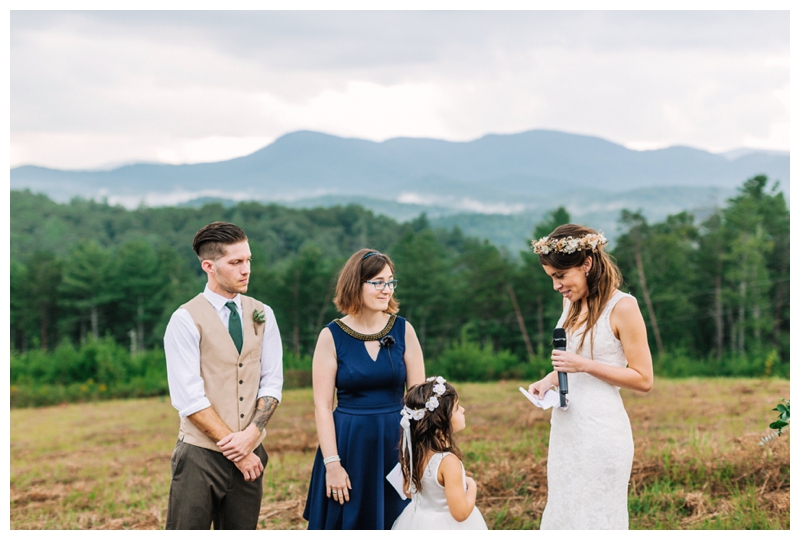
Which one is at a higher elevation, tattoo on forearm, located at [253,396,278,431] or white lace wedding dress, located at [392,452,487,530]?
tattoo on forearm, located at [253,396,278,431]

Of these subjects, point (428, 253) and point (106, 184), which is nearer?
point (428, 253)

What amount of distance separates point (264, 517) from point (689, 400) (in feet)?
33.2

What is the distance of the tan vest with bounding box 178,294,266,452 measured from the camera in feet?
10.3

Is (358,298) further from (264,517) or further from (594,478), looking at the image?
(264,517)

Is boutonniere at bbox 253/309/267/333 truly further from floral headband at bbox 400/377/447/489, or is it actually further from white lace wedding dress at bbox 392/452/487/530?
white lace wedding dress at bbox 392/452/487/530

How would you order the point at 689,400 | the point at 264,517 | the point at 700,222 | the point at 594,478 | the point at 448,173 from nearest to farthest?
the point at 594,478 < the point at 264,517 < the point at 689,400 < the point at 700,222 < the point at 448,173

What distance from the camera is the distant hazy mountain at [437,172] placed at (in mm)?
90188

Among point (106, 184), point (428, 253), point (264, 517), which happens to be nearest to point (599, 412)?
point (264, 517)

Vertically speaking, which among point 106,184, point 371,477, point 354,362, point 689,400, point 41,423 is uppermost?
point 106,184

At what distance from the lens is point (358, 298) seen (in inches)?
129

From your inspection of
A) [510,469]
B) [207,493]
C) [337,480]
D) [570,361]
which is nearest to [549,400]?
[570,361]

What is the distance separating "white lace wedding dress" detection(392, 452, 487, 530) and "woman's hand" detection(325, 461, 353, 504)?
0.32 metres

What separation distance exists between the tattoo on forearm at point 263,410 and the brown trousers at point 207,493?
22cm

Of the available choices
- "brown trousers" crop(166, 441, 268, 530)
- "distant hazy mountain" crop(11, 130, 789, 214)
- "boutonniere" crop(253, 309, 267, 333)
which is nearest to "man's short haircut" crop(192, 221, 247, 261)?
"boutonniere" crop(253, 309, 267, 333)
